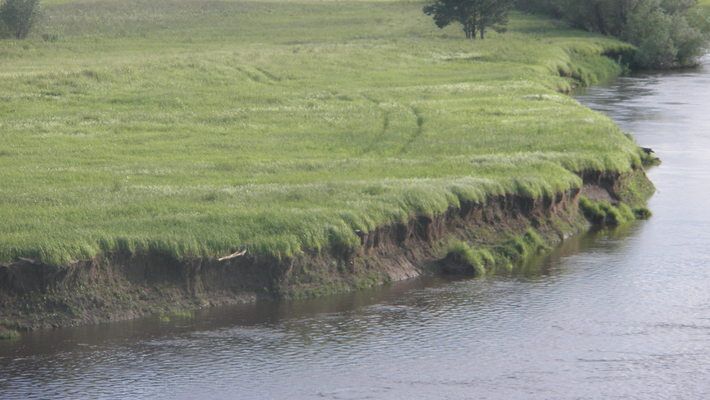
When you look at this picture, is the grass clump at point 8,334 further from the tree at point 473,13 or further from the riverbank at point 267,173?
the tree at point 473,13

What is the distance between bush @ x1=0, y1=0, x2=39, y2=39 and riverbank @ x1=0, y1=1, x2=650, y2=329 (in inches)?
410

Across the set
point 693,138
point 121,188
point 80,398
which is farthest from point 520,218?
point 693,138

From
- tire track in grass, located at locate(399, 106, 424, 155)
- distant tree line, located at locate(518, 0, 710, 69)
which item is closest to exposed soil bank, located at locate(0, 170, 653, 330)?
tire track in grass, located at locate(399, 106, 424, 155)

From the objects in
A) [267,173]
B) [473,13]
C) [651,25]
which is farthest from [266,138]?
[651,25]

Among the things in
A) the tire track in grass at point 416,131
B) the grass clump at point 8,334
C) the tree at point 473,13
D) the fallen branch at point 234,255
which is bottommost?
the grass clump at point 8,334

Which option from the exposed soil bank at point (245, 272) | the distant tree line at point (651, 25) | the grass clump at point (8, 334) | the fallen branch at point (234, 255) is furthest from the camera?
the distant tree line at point (651, 25)

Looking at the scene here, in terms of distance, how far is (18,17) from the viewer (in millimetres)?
67875

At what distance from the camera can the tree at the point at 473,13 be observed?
72950mm

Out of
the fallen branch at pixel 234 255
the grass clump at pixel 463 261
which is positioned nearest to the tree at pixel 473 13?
the grass clump at pixel 463 261

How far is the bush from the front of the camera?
6794 centimetres

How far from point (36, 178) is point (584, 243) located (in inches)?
522

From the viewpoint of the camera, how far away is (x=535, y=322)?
72.7 ft

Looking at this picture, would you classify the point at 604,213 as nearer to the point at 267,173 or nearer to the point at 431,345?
the point at 267,173

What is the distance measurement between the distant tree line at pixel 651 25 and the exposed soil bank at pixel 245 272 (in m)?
46.3
